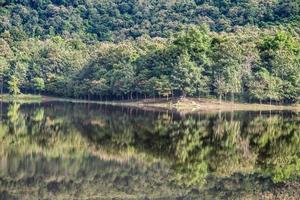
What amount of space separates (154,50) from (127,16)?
7122cm

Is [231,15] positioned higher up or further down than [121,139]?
higher up

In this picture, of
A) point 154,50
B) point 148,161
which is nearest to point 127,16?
point 154,50

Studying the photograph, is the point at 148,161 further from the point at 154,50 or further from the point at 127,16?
the point at 127,16

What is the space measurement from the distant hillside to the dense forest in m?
0.27

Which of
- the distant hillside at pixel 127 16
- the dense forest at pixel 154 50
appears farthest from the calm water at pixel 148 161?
the distant hillside at pixel 127 16

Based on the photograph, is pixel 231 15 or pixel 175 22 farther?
pixel 175 22

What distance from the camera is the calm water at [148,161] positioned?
2569 cm

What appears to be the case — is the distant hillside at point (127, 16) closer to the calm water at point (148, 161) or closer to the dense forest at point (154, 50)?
the dense forest at point (154, 50)

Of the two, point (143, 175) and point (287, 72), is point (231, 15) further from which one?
point (143, 175)

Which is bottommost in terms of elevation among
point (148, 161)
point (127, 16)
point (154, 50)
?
point (148, 161)

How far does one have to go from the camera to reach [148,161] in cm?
3312

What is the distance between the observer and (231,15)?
449ft

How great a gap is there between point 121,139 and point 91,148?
497 centimetres

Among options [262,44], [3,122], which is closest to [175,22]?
[262,44]
